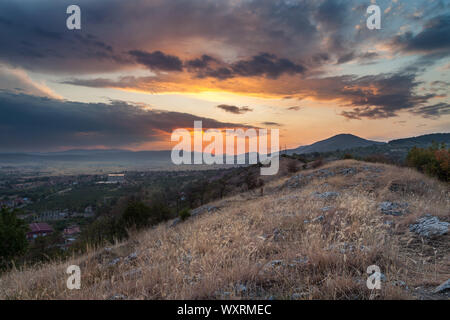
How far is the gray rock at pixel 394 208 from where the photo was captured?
Answer: 631 centimetres

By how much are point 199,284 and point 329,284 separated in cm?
168

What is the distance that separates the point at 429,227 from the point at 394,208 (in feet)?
7.35

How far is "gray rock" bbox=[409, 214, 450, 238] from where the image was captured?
446 cm

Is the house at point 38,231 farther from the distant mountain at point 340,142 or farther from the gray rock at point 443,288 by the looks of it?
the distant mountain at point 340,142

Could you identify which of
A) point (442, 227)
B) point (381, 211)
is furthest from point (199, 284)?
point (381, 211)

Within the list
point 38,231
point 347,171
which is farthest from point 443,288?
point 38,231

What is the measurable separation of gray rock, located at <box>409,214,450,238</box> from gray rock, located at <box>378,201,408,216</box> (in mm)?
1016

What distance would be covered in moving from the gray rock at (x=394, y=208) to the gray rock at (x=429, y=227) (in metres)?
1.02

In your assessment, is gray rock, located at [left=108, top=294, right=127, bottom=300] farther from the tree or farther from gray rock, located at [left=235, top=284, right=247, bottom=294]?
the tree

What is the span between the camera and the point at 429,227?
470cm

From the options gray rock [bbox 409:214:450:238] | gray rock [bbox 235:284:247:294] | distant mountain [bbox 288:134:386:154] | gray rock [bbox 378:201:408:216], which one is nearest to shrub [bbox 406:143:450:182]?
gray rock [bbox 378:201:408:216]

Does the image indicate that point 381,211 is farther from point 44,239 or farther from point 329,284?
point 44,239

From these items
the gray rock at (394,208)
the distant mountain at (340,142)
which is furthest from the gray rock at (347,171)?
the distant mountain at (340,142)
